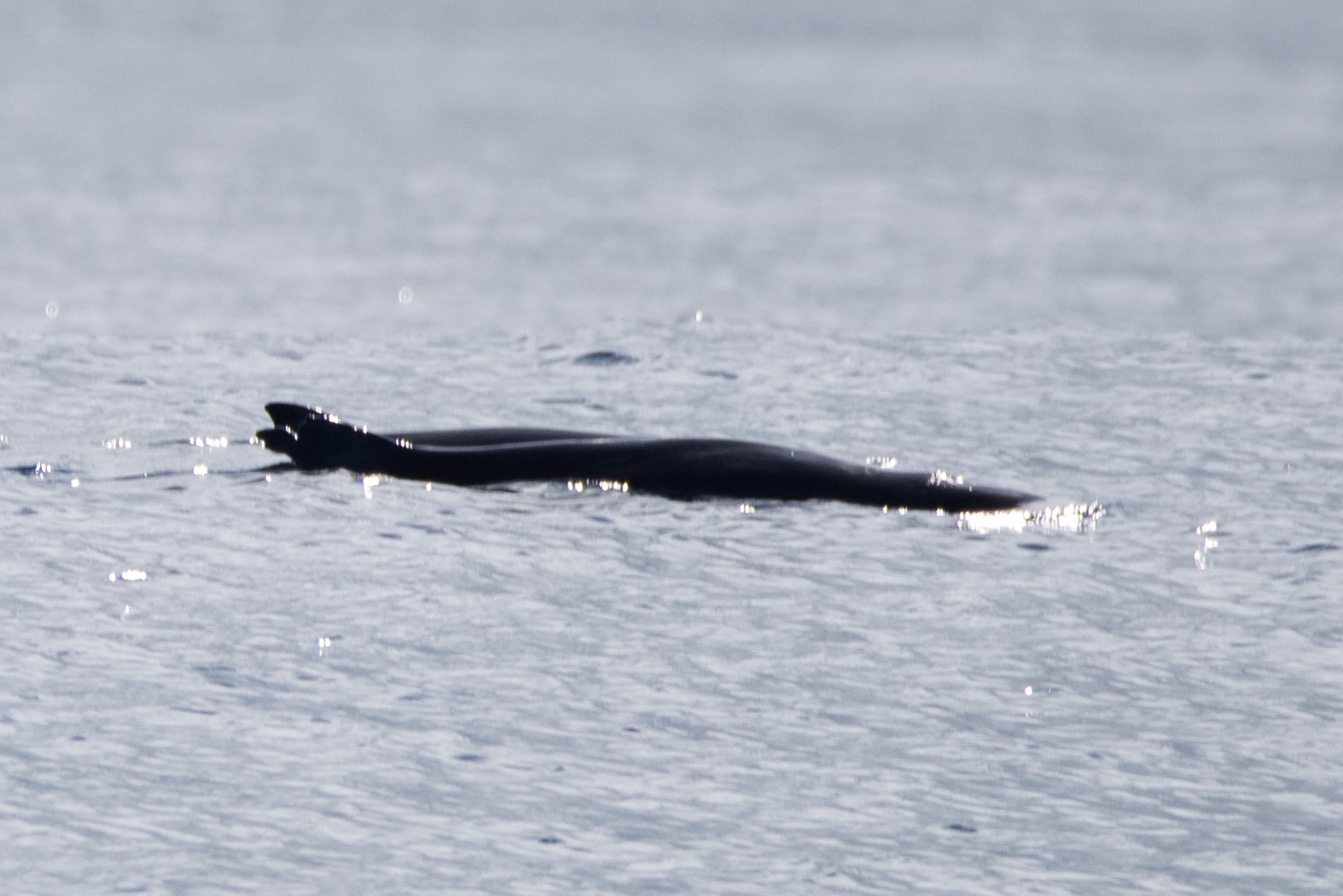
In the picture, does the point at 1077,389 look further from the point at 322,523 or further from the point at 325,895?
the point at 325,895

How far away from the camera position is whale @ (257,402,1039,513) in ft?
27.4

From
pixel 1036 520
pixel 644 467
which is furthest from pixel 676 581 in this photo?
pixel 1036 520

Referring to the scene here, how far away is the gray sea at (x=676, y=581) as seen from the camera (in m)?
4.95

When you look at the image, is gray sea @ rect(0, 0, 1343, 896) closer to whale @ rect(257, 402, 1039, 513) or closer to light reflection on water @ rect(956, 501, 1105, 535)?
light reflection on water @ rect(956, 501, 1105, 535)

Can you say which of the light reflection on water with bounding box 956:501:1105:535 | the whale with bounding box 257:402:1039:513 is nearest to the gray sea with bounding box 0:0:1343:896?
the light reflection on water with bounding box 956:501:1105:535

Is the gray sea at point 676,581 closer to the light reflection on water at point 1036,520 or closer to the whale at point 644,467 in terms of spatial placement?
the light reflection on water at point 1036,520

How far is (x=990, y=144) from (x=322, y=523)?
2785 centimetres

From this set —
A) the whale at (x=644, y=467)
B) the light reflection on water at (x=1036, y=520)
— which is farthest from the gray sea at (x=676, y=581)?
the whale at (x=644, y=467)

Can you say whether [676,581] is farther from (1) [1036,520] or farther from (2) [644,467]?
(1) [1036,520]

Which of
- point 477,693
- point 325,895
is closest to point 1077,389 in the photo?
point 477,693

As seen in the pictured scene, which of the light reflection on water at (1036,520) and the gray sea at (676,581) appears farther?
the light reflection on water at (1036,520)

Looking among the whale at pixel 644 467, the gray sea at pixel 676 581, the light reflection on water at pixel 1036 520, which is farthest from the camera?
the whale at pixel 644 467

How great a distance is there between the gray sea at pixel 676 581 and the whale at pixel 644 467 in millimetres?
148

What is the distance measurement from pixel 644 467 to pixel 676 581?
1.36m
